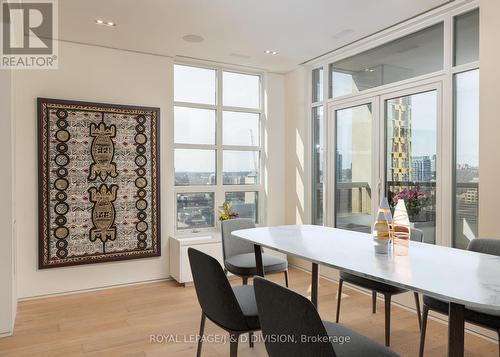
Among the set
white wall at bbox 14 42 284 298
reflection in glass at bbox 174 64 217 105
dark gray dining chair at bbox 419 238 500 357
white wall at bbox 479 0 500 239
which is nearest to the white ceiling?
white wall at bbox 14 42 284 298

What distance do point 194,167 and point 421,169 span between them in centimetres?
279

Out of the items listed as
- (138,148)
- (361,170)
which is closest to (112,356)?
(138,148)

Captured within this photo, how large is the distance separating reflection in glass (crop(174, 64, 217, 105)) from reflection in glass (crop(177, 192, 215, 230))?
1289 millimetres

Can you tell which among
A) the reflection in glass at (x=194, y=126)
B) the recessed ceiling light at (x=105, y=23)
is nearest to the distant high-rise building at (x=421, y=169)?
the reflection in glass at (x=194, y=126)

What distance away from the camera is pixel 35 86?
3.91 meters

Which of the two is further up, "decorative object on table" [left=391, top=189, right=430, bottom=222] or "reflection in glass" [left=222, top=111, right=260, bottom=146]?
"reflection in glass" [left=222, top=111, right=260, bottom=146]

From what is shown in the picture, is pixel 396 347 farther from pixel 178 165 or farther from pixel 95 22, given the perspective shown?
pixel 95 22

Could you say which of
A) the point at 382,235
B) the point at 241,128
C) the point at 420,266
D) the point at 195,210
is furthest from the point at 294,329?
the point at 241,128

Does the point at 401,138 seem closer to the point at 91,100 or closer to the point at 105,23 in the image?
the point at 105,23

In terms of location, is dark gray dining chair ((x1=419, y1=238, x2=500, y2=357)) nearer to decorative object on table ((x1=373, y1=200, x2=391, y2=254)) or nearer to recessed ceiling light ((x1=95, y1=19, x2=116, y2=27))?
decorative object on table ((x1=373, y1=200, x2=391, y2=254))

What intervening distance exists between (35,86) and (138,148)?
4.10ft

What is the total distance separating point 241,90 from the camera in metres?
5.28

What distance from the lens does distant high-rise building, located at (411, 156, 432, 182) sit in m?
3.57

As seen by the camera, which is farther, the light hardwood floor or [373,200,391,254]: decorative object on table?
the light hardwood floor
